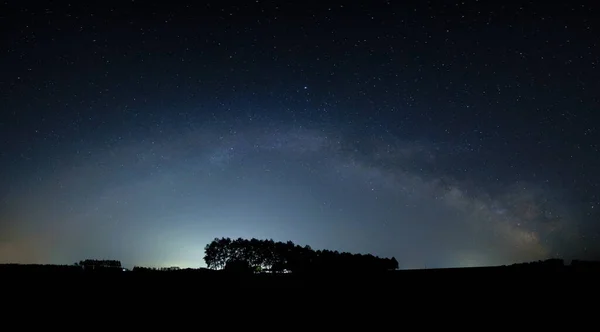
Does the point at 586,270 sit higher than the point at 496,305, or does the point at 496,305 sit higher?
the point at 586,270

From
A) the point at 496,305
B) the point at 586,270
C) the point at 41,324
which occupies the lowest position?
the point at 41,324

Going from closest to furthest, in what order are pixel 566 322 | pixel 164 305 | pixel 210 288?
pixel 566 322 → pixel 164 305 → pixel 210 288

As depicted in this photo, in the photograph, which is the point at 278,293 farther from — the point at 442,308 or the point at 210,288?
the point at 442,308

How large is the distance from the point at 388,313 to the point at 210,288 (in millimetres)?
4202

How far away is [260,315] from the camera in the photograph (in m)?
7.27

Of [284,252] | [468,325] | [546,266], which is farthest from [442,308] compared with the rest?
[284,252]

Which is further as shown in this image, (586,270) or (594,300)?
(586,270)

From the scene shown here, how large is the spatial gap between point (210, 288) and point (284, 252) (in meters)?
101

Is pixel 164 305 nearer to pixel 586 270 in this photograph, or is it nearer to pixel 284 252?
pixel 586 270

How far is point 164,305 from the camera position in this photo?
25.0 ft

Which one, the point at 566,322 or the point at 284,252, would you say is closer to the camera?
the point at 566,322

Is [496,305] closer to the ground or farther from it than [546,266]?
closer to the ground

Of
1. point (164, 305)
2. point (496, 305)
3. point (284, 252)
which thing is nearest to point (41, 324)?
point (164, 305)

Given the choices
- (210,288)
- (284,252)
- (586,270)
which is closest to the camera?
(586,270)
